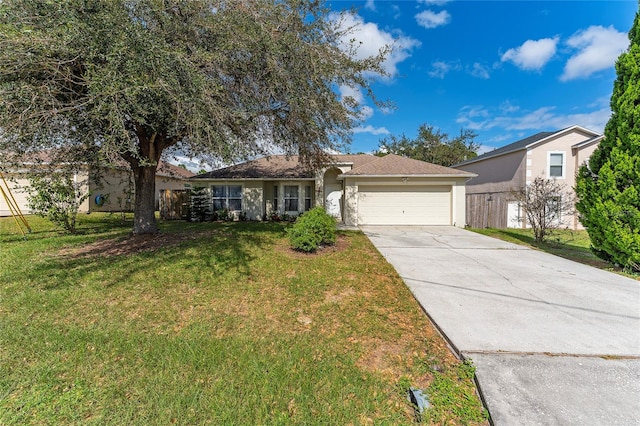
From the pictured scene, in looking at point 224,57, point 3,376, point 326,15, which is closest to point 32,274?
point 3,376

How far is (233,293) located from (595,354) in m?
4.93

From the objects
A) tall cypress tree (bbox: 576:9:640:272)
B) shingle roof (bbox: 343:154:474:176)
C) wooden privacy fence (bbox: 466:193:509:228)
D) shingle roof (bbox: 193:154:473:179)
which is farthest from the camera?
wooden privacy fence (bbox: 466:193:509:228)

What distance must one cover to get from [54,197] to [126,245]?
387 cm

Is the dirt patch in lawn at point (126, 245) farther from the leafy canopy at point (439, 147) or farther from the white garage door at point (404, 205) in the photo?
the leafy canopy at point (439, 147)

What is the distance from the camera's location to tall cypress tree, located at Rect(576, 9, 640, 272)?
584 cm

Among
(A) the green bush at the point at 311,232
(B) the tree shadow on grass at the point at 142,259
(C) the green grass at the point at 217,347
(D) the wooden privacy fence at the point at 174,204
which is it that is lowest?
(C) the green grass at the point at 217,347

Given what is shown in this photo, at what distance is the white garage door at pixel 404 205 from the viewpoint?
13.2 meters

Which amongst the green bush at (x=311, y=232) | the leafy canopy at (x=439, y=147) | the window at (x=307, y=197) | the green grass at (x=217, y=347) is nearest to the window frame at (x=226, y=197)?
the window at (x=307, y=197)

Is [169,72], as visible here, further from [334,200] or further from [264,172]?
[334,200]

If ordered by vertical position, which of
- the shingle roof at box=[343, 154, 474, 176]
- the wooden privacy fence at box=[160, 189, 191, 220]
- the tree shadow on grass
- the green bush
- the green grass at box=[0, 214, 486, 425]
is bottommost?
the green grass at box=[0, 214, 486, 425]

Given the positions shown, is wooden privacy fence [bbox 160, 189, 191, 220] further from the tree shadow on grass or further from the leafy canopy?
the leafy canopy

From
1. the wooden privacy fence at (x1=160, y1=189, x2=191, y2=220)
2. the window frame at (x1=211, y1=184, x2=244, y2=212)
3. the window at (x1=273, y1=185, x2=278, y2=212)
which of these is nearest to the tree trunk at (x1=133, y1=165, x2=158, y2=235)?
the window frame at (x1=211, y1=184, x2=244, y2=212)

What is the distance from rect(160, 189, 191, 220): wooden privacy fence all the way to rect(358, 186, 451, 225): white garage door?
1027 cm

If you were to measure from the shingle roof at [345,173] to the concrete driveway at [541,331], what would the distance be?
693cm
